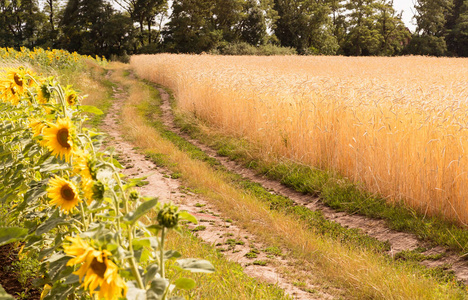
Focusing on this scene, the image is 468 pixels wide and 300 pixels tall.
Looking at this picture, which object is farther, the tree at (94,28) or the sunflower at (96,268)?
the tree at (94,28)

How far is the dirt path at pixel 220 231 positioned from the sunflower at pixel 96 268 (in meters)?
2.58

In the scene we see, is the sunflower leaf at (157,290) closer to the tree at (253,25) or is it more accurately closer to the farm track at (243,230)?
the farm track at (243,230)

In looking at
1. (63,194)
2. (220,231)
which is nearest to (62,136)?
(63,194)

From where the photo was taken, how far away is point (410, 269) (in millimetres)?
3787

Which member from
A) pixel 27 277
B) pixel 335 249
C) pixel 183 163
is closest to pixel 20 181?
pixel 27 277

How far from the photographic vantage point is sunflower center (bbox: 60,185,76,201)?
170cm

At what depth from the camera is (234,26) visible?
1758 inches

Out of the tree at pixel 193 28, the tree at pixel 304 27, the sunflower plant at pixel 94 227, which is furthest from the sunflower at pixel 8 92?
the tree at pixel 304 27

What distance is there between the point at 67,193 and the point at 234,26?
149 ft

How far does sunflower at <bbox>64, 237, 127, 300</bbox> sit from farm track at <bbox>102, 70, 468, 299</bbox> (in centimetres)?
261

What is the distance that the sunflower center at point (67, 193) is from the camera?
170 cm

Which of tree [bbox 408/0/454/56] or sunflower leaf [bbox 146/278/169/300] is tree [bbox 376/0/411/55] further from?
sunflower leaf [bbox 146/278/169/300]

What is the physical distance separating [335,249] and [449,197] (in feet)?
5.05

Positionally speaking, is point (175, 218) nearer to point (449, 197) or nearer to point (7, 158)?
point (7, 158)
